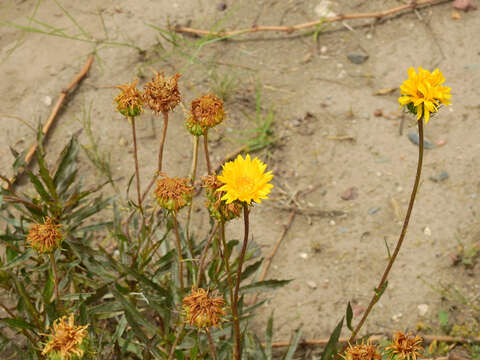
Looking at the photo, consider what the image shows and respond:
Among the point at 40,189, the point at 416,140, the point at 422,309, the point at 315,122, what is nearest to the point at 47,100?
the point at 40,189

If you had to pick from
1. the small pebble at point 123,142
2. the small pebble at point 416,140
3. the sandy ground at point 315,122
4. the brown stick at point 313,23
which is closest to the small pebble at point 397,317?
the sandy ground at point 315,122

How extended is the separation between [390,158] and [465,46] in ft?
3.24

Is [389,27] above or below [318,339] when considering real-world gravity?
above

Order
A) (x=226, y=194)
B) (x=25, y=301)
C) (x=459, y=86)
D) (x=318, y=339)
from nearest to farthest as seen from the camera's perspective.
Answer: (x=226, y=194)
(x=25, y=301)
(x=318, y=339)
(x=459, y=86)

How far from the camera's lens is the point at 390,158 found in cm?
331

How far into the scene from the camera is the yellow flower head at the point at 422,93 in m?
1.65

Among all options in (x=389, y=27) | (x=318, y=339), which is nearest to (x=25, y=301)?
(x=318, y=339)

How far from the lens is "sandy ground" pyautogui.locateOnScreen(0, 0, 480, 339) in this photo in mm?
2918

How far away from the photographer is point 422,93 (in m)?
1.66

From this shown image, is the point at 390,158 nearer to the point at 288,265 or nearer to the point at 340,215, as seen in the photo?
the point at 340,215

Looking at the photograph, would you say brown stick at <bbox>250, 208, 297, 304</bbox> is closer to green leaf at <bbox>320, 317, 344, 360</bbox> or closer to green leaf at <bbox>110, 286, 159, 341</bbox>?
green leaf at <bbox>320, 317, 344, 360</bbox>

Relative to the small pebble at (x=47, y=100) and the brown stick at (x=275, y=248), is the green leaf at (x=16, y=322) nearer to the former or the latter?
the brown stick at (x=275, y=248)

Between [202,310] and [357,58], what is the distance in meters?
2.49

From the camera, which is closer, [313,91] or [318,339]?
[318,339]
